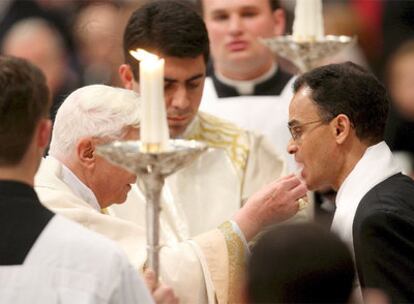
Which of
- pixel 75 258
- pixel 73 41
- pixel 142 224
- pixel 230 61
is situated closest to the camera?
pixel 75 258

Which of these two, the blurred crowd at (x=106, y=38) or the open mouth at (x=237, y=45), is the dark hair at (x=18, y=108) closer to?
the open mouth at (x=237, y=45)

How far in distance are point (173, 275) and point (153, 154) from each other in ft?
3.99

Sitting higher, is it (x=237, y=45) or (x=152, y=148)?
(x=152, y=148)

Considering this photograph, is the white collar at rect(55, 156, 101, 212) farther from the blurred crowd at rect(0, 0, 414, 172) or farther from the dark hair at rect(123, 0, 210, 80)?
the blurred crowd at rect(0, 0, 414, 172)

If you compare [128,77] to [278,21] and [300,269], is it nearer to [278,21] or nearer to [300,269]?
[278,21]

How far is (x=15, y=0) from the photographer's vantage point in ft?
31.7

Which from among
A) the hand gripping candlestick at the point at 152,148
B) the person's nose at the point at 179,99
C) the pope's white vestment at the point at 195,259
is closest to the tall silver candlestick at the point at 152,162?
the hand gripping candlestick at the point at 152,148

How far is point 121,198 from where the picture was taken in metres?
5.18

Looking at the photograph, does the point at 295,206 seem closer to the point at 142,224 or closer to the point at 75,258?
the point at 142,224

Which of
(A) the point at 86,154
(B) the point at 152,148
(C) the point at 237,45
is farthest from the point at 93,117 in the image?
(C) the point at 237,45

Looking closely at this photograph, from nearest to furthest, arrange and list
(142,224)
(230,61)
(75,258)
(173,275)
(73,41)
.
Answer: (75,258)
(173,275)
(142,224)
(230,61)
(73,41)

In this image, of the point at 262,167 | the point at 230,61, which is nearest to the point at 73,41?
the point at 230,61

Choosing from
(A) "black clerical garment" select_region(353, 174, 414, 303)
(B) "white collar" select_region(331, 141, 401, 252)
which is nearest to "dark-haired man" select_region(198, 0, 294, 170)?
(B) "white collar" select_region(331, 141, 401, 252)

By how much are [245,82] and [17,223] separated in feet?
13.1
